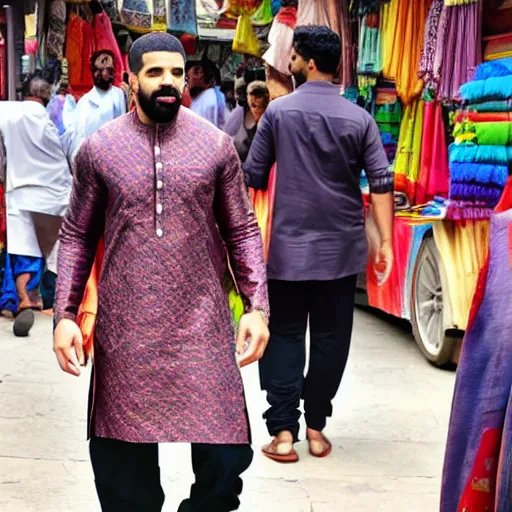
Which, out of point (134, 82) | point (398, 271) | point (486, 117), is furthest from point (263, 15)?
point (134, 82)

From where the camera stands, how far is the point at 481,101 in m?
5.91

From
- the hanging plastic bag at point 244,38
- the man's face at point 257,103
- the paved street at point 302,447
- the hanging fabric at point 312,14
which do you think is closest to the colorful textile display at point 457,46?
the man's face at point 257,103

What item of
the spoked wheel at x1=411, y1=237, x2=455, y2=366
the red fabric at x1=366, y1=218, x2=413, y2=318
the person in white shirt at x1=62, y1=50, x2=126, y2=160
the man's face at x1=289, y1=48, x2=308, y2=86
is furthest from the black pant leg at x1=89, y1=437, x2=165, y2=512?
the person in white shirt at x1=62, y1=50, x2=126, y2=160

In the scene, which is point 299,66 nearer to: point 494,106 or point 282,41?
point 494,106

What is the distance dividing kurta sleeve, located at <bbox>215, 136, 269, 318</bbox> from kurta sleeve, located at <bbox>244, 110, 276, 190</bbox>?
5.05ft

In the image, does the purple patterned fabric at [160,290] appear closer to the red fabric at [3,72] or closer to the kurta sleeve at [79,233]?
the kurta sleeve at [79,233]

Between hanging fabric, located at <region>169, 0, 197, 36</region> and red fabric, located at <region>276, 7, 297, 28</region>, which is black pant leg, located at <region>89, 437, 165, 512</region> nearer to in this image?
red fabric, located at <region>276, 7, 297, 28</region>

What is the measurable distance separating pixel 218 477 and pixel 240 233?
0.69 m

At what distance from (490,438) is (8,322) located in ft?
19.6

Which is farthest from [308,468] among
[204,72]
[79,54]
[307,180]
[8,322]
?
[79,54]

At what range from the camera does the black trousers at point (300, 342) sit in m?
4.88

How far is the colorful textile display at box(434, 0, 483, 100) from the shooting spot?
6.96 metres

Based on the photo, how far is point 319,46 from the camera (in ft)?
15.9

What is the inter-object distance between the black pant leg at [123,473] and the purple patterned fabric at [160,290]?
0.25 feet
